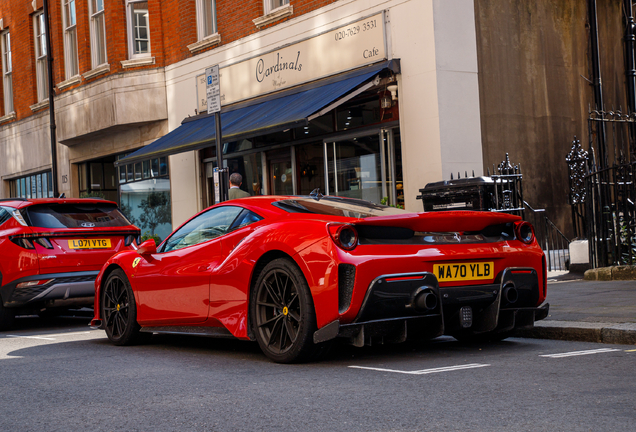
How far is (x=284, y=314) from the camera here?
18.1 feet

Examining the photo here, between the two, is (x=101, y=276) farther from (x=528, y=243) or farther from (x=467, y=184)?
(x=467, y=184)

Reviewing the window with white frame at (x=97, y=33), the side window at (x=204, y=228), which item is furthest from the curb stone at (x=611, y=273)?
the window with white frame at (x=97, y=33)

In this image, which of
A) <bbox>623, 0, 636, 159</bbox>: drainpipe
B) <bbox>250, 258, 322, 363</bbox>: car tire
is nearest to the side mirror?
<bbox>250, 258, 322, 363</bbox>: car tire

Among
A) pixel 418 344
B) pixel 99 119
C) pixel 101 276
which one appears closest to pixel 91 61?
pixel 99 119

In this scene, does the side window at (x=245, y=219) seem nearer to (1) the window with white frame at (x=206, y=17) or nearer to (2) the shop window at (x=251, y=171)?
(2) the shop window at (x=251, y=171)

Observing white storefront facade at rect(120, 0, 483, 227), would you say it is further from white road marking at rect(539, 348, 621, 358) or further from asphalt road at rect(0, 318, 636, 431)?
white road marking at rect(539, 348, 621, 358)

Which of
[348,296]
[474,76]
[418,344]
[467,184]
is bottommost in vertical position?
[418,344]

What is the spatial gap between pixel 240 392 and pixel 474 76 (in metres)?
10.2

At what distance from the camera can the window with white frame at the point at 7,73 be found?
90.9 ft

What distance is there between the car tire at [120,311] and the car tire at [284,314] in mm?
1785

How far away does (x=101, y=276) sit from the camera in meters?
7.69

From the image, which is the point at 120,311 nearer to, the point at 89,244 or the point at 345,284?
the point at 89,244

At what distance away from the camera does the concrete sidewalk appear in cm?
612

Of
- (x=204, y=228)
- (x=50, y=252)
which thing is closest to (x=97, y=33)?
(x=50, y=252)
